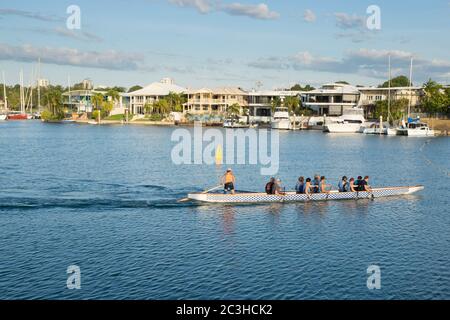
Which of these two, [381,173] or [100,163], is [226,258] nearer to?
[381,173]

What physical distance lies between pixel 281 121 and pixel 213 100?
103ft

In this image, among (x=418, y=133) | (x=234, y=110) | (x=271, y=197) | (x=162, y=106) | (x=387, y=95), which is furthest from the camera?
(x=162, y=106)

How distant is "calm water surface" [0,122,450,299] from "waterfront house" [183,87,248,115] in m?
125

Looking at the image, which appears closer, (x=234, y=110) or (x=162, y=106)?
(x=234, y=110)

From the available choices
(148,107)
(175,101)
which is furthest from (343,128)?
(148,107)

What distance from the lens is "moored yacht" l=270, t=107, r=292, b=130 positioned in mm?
161250

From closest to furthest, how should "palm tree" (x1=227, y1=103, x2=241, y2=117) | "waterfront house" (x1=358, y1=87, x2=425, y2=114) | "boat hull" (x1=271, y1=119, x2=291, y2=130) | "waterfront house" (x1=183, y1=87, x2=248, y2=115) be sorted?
"waterfront house" (x1=358, y1=87, x2=425, y2=114) < "boat hull" (x1=271, y1=119, x2=291, y2=130) < "palm tree" (x1=227, y1=103, x2=241, y2=117) < "waterfront house" (x1=183, y1=87, x2=248, y2=115)

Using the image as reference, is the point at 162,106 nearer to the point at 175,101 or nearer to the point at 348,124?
the point at 175,101

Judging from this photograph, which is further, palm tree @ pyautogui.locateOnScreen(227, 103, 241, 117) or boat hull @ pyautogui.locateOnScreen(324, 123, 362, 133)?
palm tree @ pyautogui.locateOnScreen(227, 103, 241, 117)

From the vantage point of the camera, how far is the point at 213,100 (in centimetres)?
18125

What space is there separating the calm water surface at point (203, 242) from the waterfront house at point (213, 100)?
410ft

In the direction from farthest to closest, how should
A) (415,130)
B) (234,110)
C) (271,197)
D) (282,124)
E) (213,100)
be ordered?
(213,100) < (234,110) < (282,124) < (415,130) < (271,197)

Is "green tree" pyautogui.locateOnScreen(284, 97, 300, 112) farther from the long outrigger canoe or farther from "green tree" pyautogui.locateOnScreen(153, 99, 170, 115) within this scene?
the long outrigger canoe

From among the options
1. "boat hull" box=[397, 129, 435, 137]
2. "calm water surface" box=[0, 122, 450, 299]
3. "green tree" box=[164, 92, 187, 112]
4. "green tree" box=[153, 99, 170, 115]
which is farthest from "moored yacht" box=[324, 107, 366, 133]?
"calm water surface" box=[0, 122, 450, 299]
